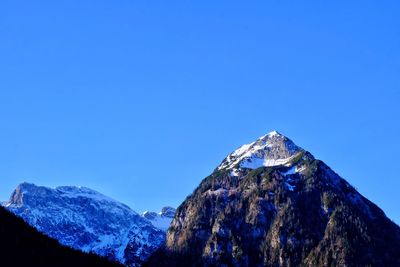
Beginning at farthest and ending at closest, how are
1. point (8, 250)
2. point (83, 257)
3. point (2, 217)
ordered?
point (83, 257) → point (2, 217) → point (8, 250)

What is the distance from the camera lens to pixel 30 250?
128250mm

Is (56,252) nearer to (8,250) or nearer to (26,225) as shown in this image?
(26,225)

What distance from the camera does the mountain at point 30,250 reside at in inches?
4774

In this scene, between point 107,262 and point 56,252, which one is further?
point 107,262

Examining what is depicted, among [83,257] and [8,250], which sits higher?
[83,257]

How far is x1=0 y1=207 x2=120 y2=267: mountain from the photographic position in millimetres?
121250

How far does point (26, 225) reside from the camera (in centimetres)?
13762

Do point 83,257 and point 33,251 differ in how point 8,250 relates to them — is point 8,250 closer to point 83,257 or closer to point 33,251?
point 33,251

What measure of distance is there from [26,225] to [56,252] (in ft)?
22.6

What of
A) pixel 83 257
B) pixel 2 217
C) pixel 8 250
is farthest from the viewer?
pixel 83 257

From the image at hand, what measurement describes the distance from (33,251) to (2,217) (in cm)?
806

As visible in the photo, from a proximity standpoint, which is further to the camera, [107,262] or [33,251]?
[107,262]

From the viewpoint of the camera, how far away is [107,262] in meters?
150

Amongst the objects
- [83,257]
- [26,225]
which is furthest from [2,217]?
[83,257]
